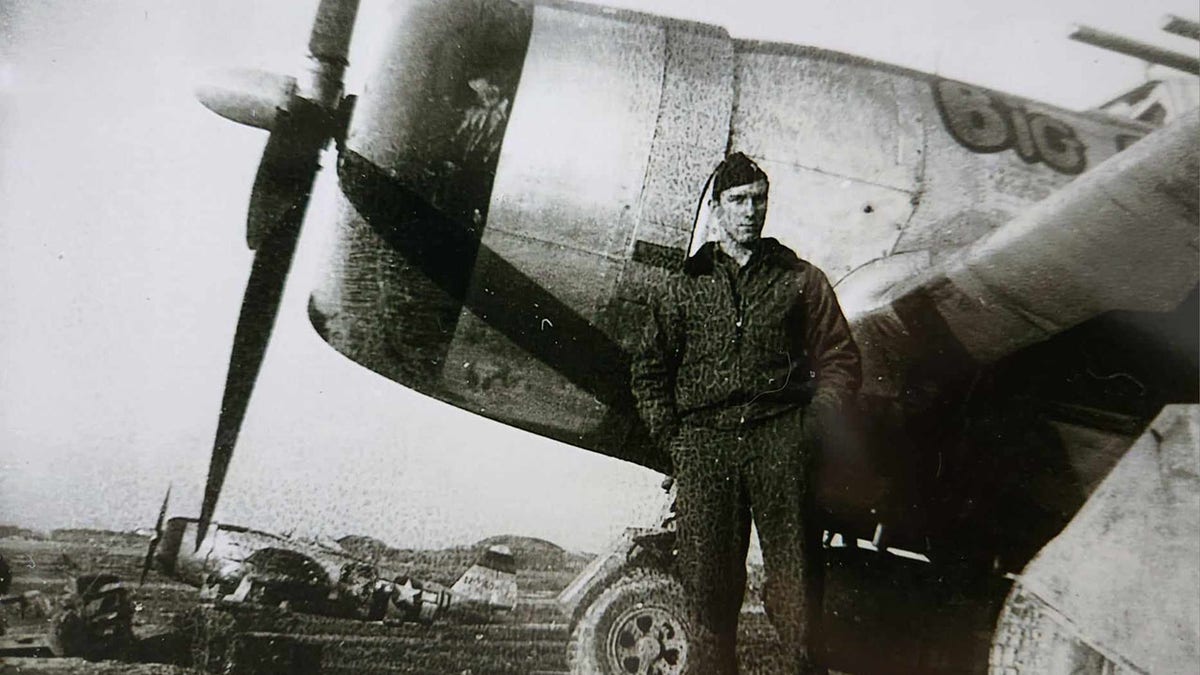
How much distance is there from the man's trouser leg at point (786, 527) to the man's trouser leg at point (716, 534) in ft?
0.17

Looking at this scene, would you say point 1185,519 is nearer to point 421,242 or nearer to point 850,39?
point 850,39

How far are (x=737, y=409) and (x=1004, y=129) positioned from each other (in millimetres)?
1200

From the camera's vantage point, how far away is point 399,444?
2.38m

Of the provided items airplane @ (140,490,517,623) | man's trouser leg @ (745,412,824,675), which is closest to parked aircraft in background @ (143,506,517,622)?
airplane @ (140,490,517,623)

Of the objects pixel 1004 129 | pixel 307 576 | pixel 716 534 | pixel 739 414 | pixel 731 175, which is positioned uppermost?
pixel 1004 129

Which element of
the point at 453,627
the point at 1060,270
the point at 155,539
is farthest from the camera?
the point at 1060,270

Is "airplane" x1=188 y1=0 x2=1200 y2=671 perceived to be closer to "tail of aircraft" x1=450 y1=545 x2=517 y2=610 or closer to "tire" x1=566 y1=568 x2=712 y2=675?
"tire" x1=566 y1=568 x2=712 y2=675

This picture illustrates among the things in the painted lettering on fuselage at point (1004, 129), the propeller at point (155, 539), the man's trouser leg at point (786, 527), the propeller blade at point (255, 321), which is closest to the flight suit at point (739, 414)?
the man's trouser leg at point (786, 527)

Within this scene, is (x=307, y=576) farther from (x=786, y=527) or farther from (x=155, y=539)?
(x=786, y=527)

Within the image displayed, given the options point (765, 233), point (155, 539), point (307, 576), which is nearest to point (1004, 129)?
point (765, 233)

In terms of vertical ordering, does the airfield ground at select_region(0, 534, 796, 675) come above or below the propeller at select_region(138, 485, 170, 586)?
below

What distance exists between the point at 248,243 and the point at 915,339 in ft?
5.93

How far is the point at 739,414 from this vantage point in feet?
7.93

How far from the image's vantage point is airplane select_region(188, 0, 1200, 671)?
237cm
